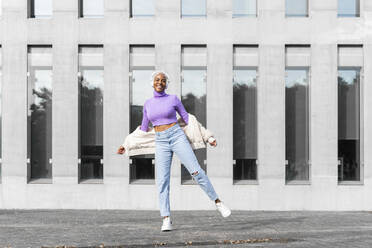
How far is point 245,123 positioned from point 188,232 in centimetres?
572

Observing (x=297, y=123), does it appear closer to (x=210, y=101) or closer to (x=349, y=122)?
(x=349, y=122)

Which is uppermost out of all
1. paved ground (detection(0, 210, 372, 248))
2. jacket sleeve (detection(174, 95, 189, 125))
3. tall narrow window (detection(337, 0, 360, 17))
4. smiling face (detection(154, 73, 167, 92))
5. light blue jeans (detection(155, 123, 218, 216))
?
tall narrow window (detection(337, 0, 360, 17))

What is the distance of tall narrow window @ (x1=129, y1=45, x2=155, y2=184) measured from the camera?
12930 millimetres

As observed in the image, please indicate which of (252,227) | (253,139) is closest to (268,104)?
(253,139)

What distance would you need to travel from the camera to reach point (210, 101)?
41.9 feet

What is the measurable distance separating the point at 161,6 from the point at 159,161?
6104 millimetres

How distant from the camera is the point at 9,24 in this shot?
1301cm

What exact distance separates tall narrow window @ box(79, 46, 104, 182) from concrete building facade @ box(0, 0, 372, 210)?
0.55 feet

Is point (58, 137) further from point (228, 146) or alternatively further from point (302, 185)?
point (302, 185)

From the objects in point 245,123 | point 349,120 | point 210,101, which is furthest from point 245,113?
point 349,120

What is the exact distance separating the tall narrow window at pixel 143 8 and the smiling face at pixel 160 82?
5.73m

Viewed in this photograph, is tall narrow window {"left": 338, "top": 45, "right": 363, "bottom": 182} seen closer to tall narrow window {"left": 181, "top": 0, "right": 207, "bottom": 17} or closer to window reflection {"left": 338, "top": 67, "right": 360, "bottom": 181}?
window reflection {"left": 338, "top": 67, "right": 360, "bottom": 181}

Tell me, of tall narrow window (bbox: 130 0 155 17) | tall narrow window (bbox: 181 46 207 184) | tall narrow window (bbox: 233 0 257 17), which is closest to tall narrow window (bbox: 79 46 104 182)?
tall narrow window (bbox: 130 0 155 17)

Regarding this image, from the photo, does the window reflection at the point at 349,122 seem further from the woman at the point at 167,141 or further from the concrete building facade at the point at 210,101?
the woman at the point at 167,141
